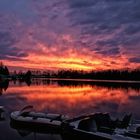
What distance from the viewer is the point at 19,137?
73.9 ft

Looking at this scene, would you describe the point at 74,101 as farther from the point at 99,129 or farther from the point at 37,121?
the point at 99,129

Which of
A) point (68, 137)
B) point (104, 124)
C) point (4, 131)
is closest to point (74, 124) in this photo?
point (68, 137)

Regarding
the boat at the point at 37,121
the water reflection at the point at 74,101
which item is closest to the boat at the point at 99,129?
the boat at the point at 37,121

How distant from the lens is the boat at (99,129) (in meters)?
18.7

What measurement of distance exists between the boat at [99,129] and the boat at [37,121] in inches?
130

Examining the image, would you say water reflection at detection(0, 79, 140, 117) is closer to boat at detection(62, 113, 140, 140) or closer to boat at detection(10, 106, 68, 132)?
boat at detection(10, 106, 68, 132)

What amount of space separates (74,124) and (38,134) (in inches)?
161

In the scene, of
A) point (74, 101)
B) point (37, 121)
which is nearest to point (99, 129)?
point (37, 121)

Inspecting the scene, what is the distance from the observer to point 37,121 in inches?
1008

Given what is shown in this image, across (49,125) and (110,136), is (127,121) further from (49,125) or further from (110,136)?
(49,125)

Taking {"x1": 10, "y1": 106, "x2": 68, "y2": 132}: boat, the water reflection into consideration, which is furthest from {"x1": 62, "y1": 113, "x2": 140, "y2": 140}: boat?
the water reflection

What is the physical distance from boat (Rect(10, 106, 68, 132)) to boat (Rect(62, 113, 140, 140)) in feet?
10.8

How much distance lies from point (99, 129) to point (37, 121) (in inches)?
256

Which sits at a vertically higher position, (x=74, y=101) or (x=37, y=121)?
(x=74, y=101)
